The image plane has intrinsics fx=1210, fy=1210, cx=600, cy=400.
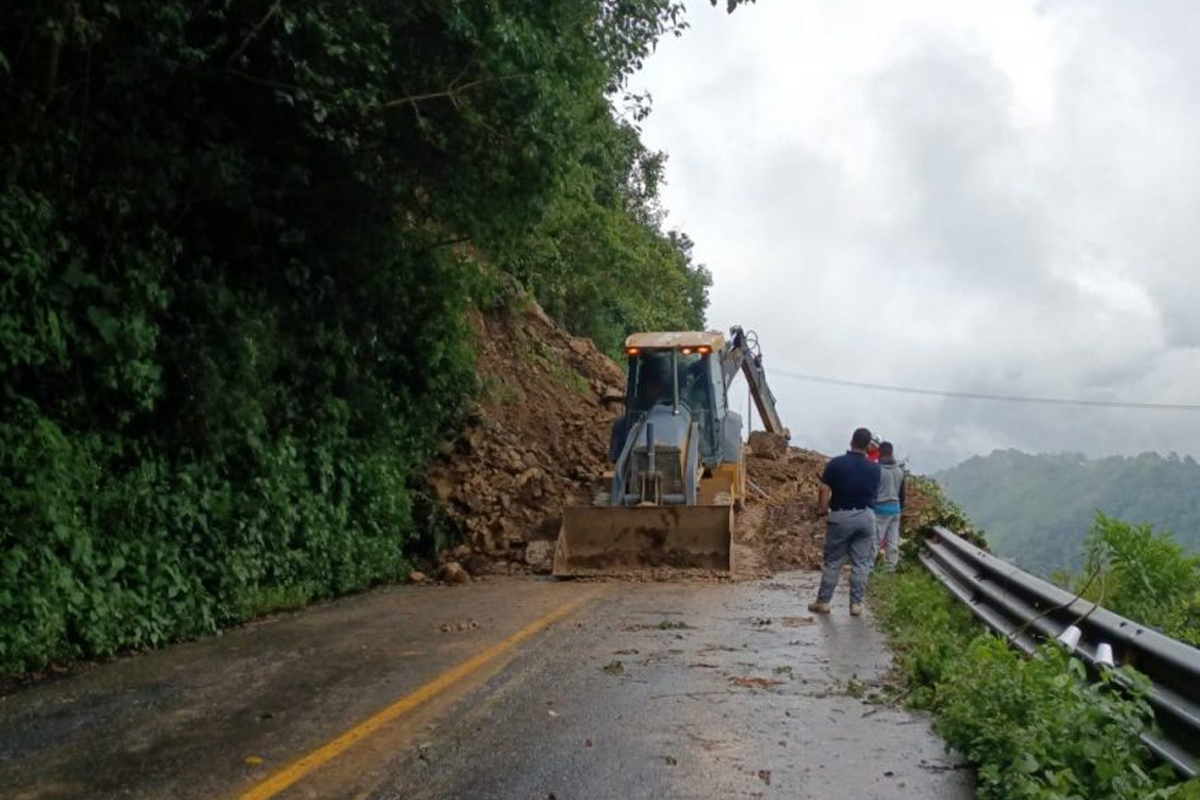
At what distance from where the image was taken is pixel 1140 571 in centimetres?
1126

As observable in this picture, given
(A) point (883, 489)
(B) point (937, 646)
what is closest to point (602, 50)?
(A) point (883, 489)

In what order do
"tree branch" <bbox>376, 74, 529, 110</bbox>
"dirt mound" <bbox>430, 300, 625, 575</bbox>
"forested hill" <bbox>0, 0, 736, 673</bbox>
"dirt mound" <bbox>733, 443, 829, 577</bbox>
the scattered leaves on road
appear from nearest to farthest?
the scattered leaves on road → "forested hill" <bbox>0, 0, 736, 673</bbox> → "tree branch" <bbox>376, 74, 529, 110</bbox> → "dirt mound" <bbox>733, 443, 829, 577</bbox> → "dirt mound" <bbox>430, 300, 625, 575</bbox>

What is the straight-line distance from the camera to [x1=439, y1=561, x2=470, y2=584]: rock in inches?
630

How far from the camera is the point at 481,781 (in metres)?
5.71

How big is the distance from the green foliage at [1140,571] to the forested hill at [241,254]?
262 inches

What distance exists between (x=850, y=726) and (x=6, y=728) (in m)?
4.91

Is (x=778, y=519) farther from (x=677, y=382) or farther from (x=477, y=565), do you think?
(x=477, y=565)

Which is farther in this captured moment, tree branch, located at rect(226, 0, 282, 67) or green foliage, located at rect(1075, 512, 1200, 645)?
green foliage, located at rect(1075, 512, 1200, 645)

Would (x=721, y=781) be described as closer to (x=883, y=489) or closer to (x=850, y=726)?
(x=850, y=726)

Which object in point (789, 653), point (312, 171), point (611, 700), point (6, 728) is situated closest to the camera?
point (6, 728)

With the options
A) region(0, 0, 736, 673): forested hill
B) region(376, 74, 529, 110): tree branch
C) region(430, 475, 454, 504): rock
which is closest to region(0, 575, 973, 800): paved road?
region(0, 0, 736, 673): forested hill

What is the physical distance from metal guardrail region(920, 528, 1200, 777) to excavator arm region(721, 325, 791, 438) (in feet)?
34.6

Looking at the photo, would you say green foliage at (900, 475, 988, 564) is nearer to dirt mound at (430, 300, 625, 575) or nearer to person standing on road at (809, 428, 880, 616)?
person standing on road at (809, 428, 880, 616)

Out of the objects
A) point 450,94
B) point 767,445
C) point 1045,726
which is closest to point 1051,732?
point 1045,726
